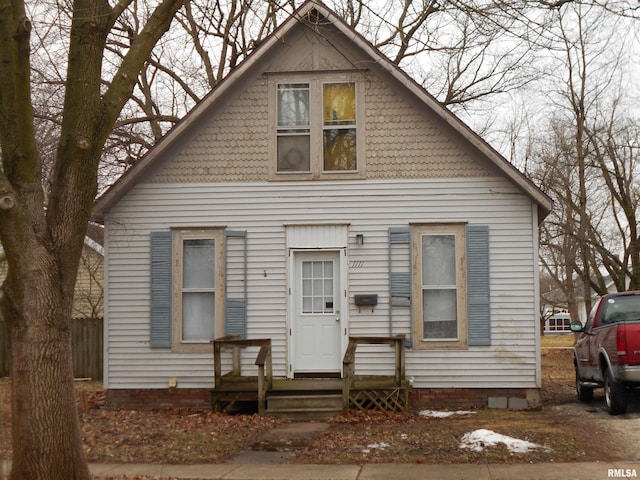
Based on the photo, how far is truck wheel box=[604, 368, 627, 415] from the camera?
39.5ft

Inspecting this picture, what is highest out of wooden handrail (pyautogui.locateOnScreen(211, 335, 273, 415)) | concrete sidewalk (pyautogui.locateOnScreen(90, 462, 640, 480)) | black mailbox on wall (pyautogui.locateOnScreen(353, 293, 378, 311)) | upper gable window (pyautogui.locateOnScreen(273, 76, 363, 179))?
upper gable window (pyautogui.locateOnScreen(273, 76, 363, 179))

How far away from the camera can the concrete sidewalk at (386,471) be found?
8.30 m

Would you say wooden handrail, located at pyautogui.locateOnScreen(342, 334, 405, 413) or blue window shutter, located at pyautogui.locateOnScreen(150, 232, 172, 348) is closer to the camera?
wooden handrail, located at pyautogui.locateOnScreen(342, 334, 405, 413)

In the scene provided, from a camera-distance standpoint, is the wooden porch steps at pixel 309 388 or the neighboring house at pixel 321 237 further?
the neighboring house at pixel 321 237

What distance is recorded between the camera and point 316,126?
46.9 ft

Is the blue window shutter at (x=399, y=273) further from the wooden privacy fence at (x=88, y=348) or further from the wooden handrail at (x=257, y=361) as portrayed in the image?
the wooden privacy fence at (x=88, y=348)

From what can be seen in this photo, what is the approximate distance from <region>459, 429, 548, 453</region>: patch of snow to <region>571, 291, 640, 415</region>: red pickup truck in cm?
272

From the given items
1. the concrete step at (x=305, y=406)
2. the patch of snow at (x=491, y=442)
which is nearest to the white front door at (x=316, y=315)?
the concrete step at (x=305, y=406)

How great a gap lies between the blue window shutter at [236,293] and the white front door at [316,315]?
0.86m

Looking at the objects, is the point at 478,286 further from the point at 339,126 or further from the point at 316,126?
the point at 316,126

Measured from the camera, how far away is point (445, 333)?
13.8 meters

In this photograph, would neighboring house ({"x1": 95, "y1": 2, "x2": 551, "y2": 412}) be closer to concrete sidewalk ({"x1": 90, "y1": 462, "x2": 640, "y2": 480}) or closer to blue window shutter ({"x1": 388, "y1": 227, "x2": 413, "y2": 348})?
blue window shutter ({"x1": 388, "y1": 227, "x2": 413, "y2": 348})

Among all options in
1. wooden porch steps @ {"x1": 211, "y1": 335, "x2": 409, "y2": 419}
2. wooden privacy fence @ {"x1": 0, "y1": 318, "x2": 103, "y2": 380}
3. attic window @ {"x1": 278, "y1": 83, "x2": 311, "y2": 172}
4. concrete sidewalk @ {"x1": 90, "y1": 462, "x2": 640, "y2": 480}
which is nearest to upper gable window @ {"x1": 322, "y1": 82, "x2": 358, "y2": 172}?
attic window @ {"x1": 278, "y1": 83, "x2": 311, "y2": 172}

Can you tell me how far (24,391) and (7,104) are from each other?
2638mm
